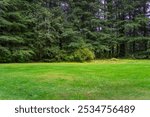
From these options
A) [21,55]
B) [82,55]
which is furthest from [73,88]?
[82,55]

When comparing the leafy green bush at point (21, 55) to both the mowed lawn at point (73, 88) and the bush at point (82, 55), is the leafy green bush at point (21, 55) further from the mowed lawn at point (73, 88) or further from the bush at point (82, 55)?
the mowed lawn at point (73, 88)

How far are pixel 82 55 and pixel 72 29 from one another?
12.4 ft

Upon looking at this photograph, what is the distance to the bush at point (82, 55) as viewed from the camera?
27625 millimetres

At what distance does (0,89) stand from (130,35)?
26.9 meters

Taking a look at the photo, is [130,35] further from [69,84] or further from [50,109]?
[50,109]

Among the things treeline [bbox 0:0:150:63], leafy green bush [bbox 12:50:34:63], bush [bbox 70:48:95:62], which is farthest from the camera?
bush [bbox 70:48:95:62]

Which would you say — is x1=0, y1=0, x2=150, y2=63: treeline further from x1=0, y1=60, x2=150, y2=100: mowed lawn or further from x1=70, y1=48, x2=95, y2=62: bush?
x1=0, y1=60, x2=150, y2=100: mowed lawn

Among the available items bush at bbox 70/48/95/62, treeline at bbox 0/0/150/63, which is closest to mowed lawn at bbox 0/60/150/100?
treeline at bbox 0/0/150/63

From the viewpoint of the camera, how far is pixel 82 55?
27.9 meters

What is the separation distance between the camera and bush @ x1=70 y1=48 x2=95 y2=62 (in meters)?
27.6

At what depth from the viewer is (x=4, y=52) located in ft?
82.0

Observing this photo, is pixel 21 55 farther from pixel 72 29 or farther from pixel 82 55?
pixel 72 29

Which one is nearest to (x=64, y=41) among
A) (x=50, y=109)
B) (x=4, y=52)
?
(x=4, y=52)

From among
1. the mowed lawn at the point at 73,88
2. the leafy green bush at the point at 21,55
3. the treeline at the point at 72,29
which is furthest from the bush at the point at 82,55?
the mowed lawn at the point at 73,88
